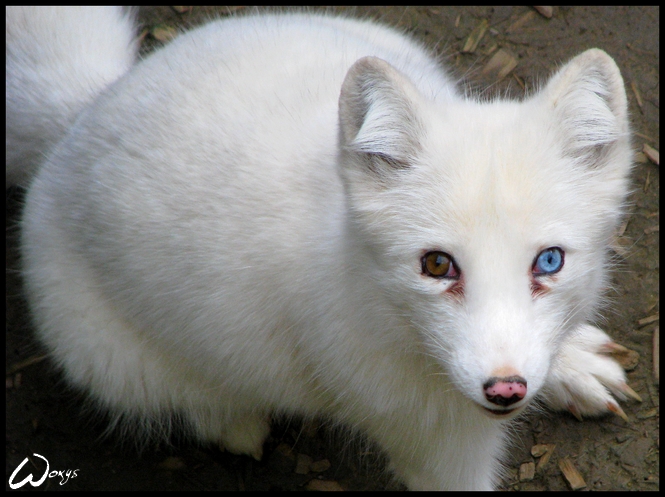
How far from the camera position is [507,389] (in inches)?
81.7

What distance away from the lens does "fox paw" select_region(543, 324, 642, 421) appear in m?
3.73

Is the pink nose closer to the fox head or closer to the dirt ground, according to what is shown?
the fox head

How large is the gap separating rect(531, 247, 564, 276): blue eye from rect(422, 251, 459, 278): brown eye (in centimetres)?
25

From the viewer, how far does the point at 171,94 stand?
3193mm

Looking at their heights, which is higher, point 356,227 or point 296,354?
point 356,227

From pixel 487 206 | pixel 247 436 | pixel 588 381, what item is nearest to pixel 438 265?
pixel 487 206

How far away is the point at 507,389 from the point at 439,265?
17.6 inches

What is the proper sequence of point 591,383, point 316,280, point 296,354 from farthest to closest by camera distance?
point 591,383
point 296,354
point 316,280

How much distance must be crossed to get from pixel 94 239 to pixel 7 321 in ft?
4.56

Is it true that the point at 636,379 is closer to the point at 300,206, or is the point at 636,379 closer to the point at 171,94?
the point at 300,206

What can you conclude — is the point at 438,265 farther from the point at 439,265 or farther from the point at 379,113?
the point at 379,113

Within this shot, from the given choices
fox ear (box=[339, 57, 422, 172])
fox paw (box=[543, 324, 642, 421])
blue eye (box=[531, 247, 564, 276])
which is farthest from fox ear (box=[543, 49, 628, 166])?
fox paw (box=[543, 324, 642, 421])

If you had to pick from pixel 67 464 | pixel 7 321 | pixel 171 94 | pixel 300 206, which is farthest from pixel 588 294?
pixel 7 321

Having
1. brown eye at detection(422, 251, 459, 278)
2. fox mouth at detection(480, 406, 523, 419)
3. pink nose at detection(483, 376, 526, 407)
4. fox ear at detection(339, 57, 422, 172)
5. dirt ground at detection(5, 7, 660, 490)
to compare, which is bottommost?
dirt ground at detection(5, 7, 660, 490)
